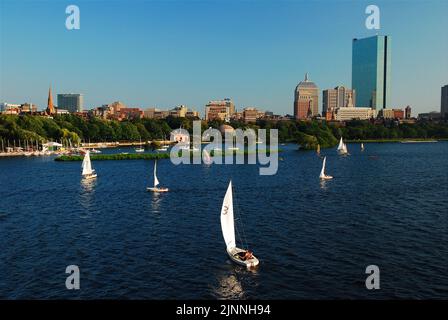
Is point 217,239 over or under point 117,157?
under

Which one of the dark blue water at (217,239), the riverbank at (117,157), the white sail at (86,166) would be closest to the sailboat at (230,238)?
the dark blue water at (217,239)

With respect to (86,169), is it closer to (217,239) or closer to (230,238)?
(217,239)

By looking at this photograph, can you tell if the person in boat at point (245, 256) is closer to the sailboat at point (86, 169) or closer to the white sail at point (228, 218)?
the white sail at point (228, 218)

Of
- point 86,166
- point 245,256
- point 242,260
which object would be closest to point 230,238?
point 245,256

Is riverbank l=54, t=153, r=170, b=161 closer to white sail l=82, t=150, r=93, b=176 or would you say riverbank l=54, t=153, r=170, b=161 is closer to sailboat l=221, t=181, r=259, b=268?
white sail l=82, t=150, r=93, b=176
